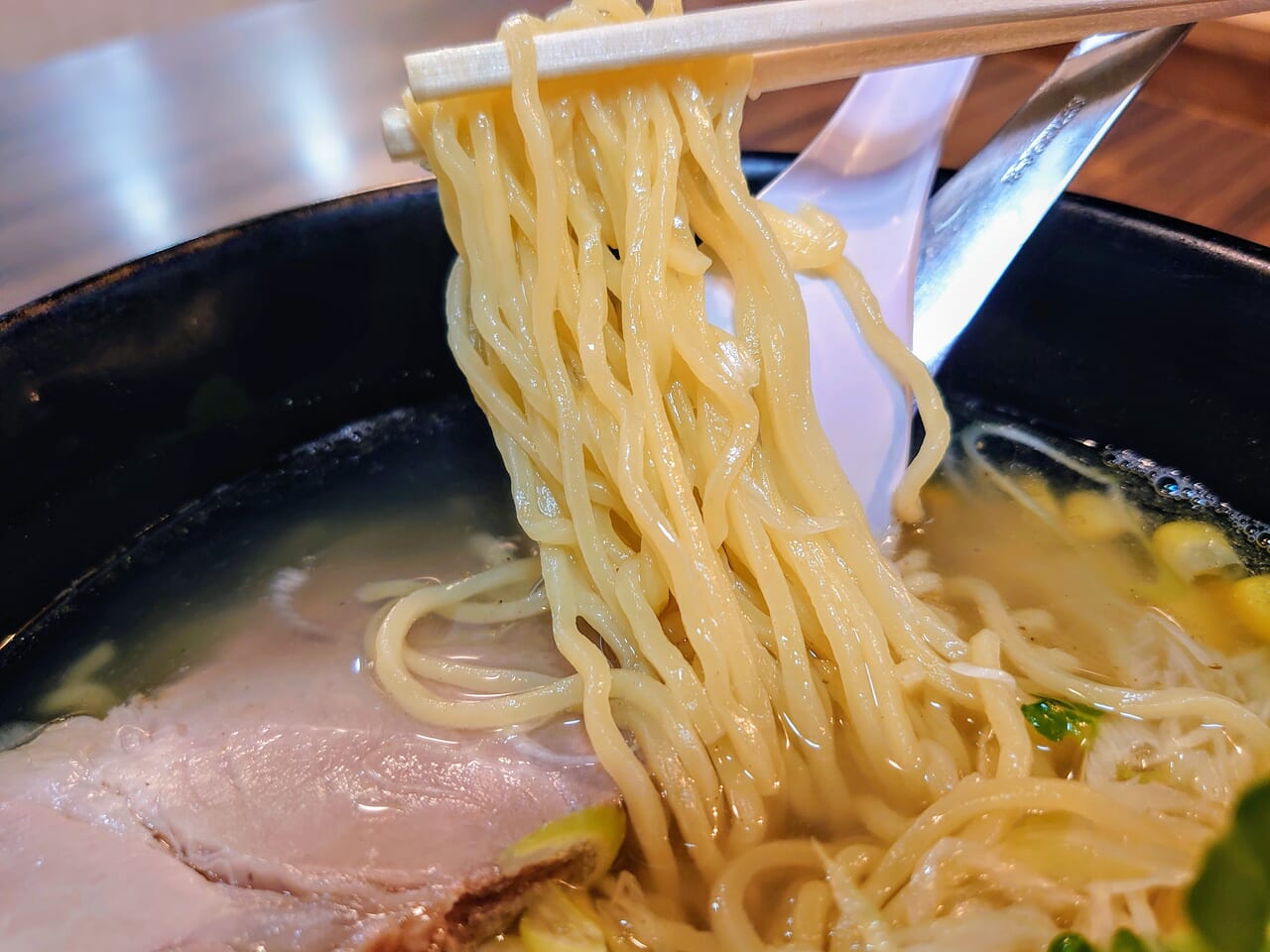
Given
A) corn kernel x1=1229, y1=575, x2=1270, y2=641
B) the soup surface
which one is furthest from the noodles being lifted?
corn kernel x1=1229, y1=575, x2=1270, y2=641

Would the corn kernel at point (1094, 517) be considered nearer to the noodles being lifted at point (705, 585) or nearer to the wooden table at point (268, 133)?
the noodles being lifted at point (705, 585)

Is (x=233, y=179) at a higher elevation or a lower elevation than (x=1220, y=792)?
higher

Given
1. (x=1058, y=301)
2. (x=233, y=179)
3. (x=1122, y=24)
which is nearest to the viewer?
(x=1122, y=24)

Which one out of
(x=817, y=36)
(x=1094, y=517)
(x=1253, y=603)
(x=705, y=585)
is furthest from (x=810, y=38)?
(x=1253, y=603)

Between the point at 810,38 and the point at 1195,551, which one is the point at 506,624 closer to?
the point at 810,38

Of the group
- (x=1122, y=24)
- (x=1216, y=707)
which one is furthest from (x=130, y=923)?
(x=1122, y=24)

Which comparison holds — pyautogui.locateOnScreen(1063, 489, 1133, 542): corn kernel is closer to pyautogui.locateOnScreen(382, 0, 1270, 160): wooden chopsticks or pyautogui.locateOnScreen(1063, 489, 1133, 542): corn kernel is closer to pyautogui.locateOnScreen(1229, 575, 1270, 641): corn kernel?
pyautogui.locateOnScreen(1229, 575, 1270, 641): corn kernel

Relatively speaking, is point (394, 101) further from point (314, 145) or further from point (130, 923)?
point (130, 923)
